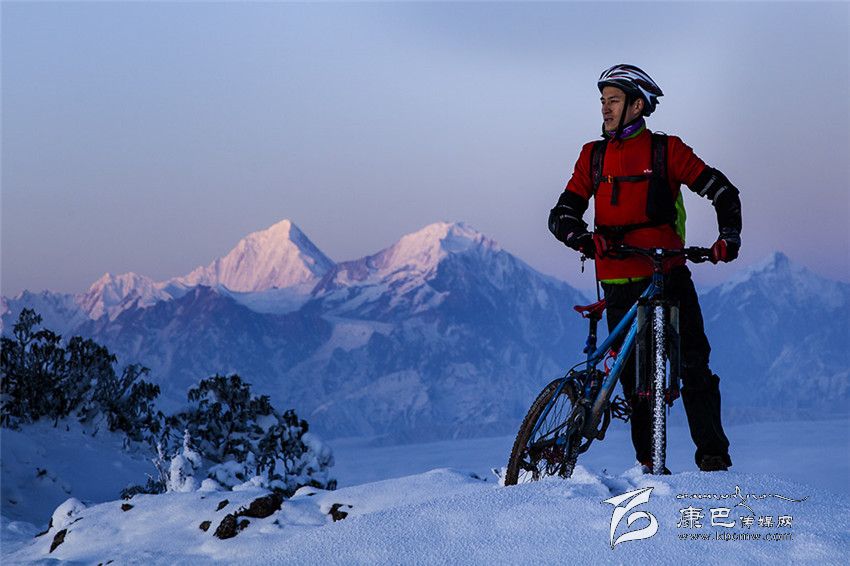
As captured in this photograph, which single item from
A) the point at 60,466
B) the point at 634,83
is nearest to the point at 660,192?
the point at 634,83

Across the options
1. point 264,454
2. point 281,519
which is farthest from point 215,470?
point 281,519

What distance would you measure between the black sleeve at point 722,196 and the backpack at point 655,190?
0.67 ft

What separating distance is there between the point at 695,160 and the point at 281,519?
3.57 m

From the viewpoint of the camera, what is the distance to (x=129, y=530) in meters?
7.06

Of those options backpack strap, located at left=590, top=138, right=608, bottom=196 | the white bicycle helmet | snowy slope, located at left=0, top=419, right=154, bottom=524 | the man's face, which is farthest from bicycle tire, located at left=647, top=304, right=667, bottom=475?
snowy slope, located at left=0, top=419, right=154, bottom=524

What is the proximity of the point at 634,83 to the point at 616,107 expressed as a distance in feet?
0.58

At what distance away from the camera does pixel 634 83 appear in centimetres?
582

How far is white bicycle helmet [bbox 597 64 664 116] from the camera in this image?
19.1 ft

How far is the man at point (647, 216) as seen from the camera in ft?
18.8

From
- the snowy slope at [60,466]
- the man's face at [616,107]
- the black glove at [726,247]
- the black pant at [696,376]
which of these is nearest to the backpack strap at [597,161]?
the man's face at [616,107]

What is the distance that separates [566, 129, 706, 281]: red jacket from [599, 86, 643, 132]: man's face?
0.37 ft

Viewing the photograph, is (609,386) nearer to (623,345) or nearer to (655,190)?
(623,345)

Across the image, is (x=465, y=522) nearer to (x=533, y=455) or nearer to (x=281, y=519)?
(x=533, y=455)

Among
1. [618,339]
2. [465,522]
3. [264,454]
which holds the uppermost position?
[618,339]
